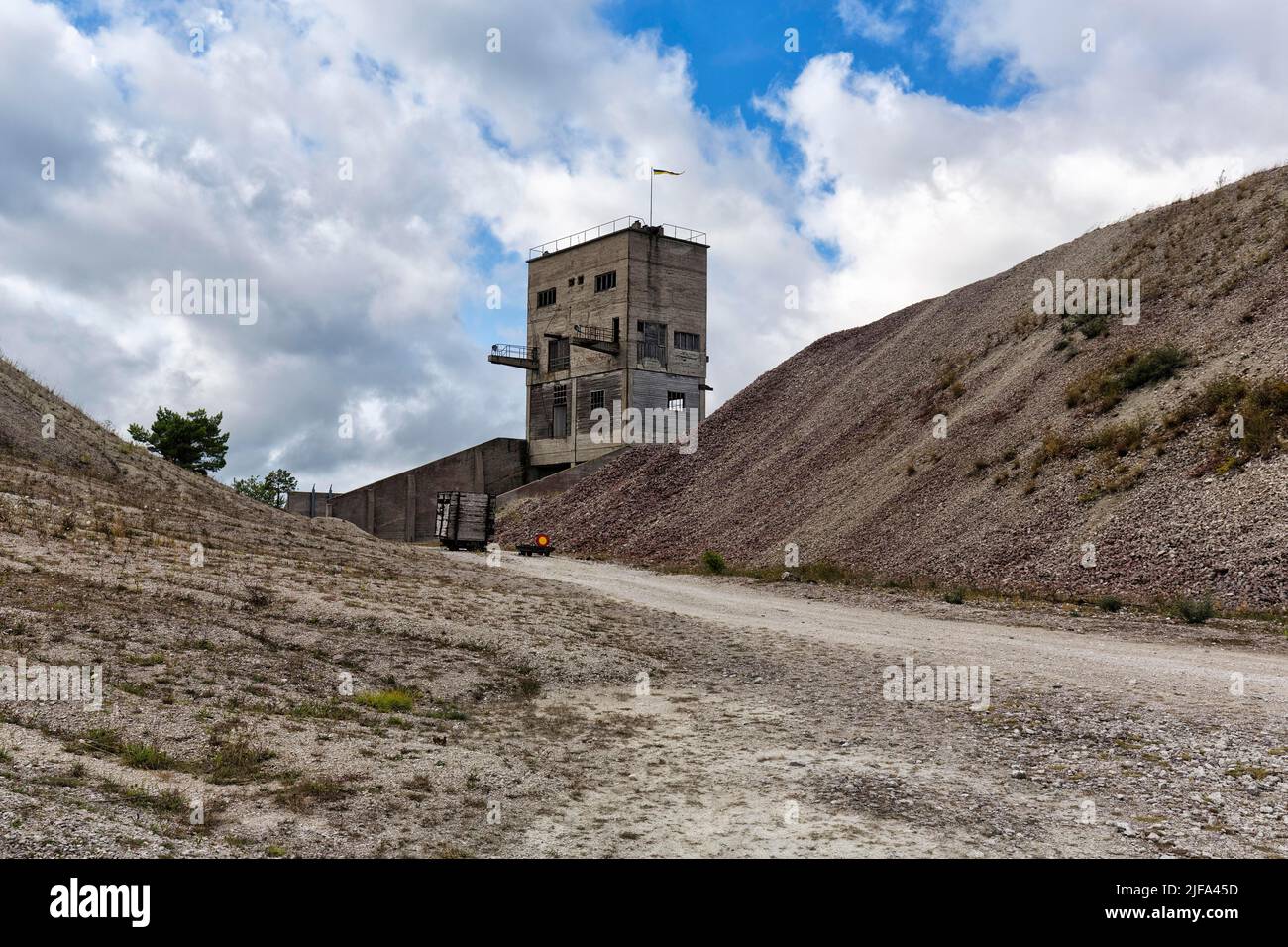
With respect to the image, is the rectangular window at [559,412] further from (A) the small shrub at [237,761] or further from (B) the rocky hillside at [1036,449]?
(A) the small shrub at [237,761]

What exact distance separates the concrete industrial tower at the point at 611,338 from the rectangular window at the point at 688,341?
2.6 inches

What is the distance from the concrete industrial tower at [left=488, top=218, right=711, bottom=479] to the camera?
2432 inches

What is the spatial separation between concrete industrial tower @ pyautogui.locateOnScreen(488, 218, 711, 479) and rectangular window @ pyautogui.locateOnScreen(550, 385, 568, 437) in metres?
0.07

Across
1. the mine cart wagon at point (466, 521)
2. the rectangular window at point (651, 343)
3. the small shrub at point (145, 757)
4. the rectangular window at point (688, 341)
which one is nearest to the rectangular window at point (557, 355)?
the rectangular window at point (651, 343)

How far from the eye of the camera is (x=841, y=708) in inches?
480

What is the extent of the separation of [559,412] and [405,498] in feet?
39.9

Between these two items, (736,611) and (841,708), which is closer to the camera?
(841,708)

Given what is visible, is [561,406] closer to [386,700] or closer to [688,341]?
[688,341]

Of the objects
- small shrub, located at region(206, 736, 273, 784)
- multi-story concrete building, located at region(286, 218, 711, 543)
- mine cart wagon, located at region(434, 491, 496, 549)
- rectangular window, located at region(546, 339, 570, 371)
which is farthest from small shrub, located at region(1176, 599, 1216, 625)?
rectangular window, located at region(546, 339, 570, 371)

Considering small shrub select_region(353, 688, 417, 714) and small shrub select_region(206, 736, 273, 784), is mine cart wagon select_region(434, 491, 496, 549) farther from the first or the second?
small shrub select_region(206, 736, 273, 784)
